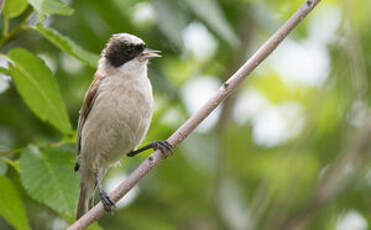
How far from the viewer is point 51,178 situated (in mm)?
3711

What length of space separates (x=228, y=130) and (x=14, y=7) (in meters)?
2.84

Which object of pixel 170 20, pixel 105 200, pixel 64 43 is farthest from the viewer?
pixel 170 20

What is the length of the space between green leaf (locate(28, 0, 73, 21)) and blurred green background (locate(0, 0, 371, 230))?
102 cm

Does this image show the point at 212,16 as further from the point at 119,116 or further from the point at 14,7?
the point at 14,7

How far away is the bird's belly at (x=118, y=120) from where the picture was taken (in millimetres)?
4594

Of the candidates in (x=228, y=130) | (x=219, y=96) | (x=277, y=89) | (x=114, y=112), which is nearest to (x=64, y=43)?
(x=114, y=112)

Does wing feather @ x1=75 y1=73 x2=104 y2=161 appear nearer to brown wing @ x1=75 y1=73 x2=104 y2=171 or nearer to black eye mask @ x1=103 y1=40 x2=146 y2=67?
brown wing @ x1=75 y1=73 x2=104 y2=171

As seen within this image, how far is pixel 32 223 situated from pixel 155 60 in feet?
5.95

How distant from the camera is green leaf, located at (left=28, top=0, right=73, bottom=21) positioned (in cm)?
288

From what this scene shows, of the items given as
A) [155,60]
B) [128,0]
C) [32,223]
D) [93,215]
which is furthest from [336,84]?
[93,215]

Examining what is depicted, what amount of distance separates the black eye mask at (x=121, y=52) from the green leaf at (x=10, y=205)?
5.79ft

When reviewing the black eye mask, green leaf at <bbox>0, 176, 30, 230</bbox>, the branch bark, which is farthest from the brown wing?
the branch bark

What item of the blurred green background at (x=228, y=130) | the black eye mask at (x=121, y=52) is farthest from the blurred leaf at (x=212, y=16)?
the black eye mask at (x=121, y=52)

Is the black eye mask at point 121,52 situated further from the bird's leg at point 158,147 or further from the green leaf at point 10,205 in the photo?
the green leaf at point 10,205
